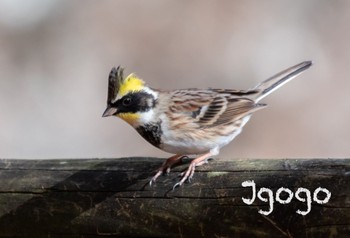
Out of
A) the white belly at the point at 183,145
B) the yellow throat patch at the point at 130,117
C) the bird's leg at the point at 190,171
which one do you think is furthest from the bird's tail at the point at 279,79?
the bird's leg at the point at 190,171

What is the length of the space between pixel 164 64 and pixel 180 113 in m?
5.03

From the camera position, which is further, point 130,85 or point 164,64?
point 164,64

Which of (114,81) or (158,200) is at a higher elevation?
(114,81)

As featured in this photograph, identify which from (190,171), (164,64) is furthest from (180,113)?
(164,64)

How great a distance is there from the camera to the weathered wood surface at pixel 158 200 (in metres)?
3.29

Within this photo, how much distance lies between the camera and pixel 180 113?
484 cm

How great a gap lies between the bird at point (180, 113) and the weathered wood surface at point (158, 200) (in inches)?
18.7

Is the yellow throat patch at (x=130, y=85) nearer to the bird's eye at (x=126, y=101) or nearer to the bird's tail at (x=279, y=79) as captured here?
the bird's eye at (x=126, y=101)

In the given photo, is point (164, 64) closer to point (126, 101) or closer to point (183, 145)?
point (183, 145)

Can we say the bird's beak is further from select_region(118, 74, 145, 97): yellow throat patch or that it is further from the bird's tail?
the bird's tail

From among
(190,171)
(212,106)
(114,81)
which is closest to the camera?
(190,171)

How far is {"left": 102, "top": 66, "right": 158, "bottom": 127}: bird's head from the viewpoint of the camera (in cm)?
438

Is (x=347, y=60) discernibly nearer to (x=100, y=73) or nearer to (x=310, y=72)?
(x=310, y=72)

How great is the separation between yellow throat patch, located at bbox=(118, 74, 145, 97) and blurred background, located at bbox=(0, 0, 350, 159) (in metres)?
3.52
